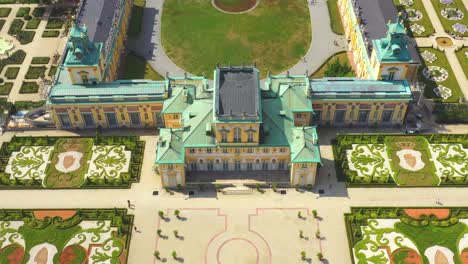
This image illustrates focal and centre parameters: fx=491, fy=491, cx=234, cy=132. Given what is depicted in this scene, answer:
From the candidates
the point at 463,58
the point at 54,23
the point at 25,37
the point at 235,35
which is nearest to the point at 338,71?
the point at 235,35

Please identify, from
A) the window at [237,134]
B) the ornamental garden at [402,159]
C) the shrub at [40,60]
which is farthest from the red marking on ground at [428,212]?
the shrub at [40,60]

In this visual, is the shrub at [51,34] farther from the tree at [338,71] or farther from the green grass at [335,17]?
the green grass at [335,17]

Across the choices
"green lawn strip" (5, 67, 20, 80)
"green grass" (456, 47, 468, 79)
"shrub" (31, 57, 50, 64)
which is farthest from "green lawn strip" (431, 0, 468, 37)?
"green lawn strip" (5, 67, 20, 80)

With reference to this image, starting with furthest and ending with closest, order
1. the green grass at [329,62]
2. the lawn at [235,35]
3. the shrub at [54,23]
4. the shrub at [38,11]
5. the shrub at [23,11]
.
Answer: the shrub at [23,11]
the shrub at [38,11]
the shrub at [54,23]
the lawn at [235,35]
the green grass at [329,62]

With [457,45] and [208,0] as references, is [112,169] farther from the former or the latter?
[457,45]

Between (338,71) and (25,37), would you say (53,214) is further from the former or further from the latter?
(338,71)

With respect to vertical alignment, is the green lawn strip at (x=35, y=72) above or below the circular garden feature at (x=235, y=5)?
below

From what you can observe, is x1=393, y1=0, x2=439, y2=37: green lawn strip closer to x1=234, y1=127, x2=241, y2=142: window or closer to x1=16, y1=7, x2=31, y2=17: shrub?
x1=234, y1=127, x2=241, y2=142: window
